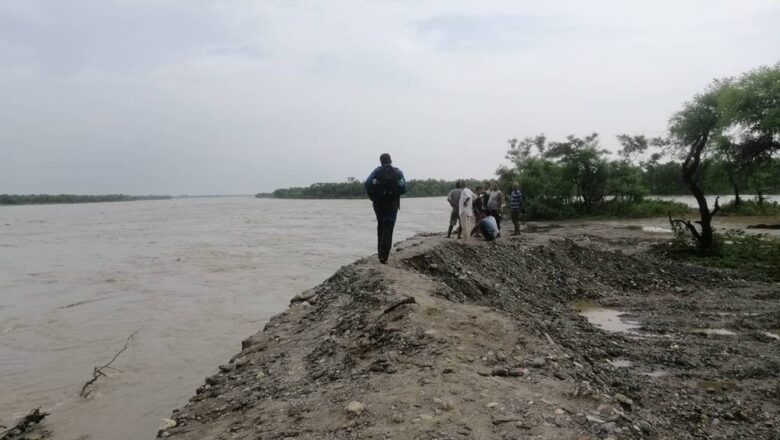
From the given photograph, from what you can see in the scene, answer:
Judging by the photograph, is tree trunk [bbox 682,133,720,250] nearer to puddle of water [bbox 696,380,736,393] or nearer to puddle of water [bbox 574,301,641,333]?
puddle of water [bbox 574,301,641,333]

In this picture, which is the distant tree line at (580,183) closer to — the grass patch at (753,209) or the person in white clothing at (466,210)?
the grass patch at (753,209)

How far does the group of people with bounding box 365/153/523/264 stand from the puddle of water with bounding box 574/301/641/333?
3639mm

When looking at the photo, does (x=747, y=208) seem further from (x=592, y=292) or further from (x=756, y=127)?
(x=592, y=292)

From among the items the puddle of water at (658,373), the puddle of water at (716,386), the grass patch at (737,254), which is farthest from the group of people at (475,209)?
the puddle of water at (716,386)

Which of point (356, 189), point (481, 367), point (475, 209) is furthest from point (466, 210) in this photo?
point (356, 189)

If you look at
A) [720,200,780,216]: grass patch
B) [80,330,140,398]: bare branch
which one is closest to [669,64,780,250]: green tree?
[80,330,140,398]: bare branch

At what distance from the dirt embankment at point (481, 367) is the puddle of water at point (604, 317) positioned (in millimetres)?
48

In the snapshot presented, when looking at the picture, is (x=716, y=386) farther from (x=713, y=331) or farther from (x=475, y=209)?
(x=475, y=209)

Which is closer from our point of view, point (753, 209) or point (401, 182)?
point (401, 182)

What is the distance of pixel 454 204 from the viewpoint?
45.5ft

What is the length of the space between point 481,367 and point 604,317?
18.2 feet

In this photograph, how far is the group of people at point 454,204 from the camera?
28.4 feet

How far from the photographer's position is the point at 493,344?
5.01m

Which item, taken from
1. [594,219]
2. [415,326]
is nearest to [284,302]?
[415,326]
